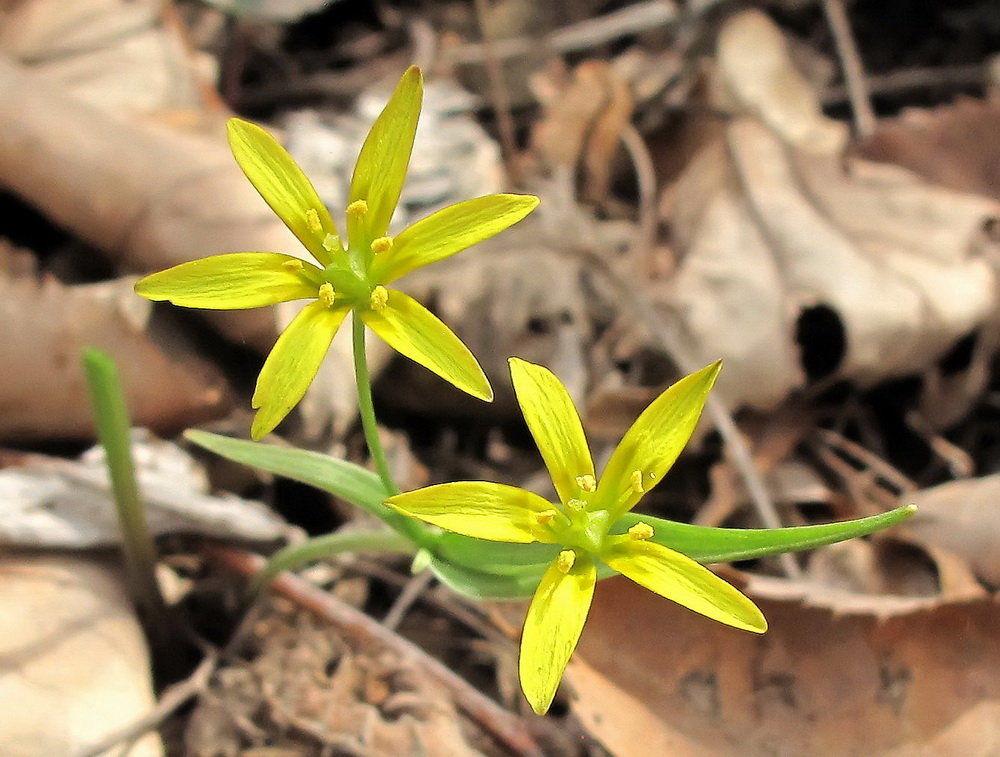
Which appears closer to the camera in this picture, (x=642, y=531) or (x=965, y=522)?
(x=642, y=531)

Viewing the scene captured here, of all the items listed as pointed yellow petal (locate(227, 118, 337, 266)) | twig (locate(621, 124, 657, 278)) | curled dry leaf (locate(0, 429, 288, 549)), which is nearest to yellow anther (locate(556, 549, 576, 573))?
pointed yellow petal (locate(227, 118, 337, 266))

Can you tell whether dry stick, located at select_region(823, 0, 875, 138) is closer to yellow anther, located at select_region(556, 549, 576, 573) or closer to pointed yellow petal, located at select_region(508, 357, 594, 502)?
pointed yellow petal, located at select_region(508, 357, 594, 502)

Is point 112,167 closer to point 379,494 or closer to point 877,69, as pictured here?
point 379,494

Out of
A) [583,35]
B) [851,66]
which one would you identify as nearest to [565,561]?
[583,35]

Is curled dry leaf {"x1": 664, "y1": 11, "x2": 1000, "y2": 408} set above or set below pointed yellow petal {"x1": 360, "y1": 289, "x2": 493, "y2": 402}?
below

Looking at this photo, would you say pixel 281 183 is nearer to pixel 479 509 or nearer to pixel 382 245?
pixel 382 245

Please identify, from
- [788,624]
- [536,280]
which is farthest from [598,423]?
[788,624]

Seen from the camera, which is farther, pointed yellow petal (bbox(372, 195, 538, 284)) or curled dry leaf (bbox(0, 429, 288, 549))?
curled dry leaf (bbox(0, 429, 288, 549))
